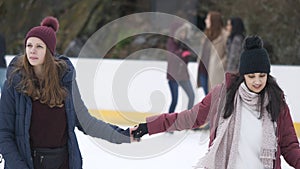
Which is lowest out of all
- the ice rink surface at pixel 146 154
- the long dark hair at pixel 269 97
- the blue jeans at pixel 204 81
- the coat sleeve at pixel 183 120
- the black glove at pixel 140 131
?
the ice rink surface at pixel 146 154

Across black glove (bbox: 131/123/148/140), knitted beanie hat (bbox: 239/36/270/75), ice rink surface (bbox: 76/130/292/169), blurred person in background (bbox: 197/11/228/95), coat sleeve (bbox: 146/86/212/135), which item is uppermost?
blurred person in background (bbox: 197/11/228/95)

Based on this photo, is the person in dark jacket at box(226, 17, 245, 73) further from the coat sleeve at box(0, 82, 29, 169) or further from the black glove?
the coat sleeve at box(0, 82, 29, 169)

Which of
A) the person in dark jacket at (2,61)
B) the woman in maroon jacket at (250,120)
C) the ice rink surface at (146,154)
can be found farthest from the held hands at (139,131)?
the person in dark jacket at (2,61)

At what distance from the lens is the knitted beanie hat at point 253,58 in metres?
2.77

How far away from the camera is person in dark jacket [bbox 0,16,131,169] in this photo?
2.64m

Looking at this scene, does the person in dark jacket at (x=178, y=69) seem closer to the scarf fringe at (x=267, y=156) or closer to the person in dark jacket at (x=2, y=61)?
the person in dark jacket at (x=2, y=61)

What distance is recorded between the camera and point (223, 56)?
786 centimetres

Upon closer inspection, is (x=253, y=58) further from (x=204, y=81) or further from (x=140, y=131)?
(x=204, y=81)

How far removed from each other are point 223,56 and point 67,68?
5.19 m

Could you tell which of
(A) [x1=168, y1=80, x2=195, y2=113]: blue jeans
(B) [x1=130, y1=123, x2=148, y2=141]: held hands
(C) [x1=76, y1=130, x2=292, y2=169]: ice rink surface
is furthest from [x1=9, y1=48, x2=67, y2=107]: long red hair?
(A) [x1=168, y1=80, x2=195, y2=113]: blue jeans

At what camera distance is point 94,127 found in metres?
2.95

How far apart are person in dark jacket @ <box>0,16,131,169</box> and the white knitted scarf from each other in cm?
54

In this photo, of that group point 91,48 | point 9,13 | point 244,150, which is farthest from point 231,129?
point 9,13

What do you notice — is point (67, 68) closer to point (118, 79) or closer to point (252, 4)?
point (118, 79)
